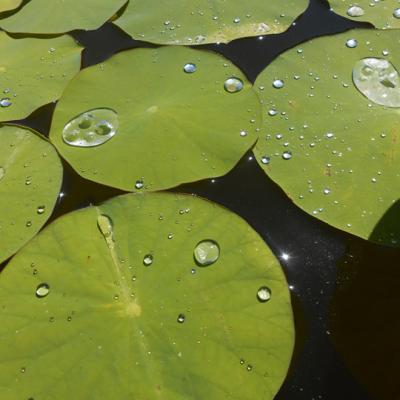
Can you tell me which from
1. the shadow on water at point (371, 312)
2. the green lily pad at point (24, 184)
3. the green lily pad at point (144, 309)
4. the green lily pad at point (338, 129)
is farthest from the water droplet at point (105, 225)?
the shadow on water at point (371, 312)

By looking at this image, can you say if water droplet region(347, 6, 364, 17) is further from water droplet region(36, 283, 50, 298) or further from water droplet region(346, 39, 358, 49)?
water droplet region(36, 283, 50, 298)

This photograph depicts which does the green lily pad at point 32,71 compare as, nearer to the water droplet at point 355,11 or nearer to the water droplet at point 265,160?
the water droplet at point 265,160

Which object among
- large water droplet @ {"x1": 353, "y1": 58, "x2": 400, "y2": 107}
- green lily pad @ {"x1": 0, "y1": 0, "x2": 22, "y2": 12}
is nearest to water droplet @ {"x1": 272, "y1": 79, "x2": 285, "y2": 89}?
large water droplet @ {"x1": 353, "y1": 58, "x2": 400, "y2": 107}

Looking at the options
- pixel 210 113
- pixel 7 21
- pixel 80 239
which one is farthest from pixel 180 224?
pixel 7 21

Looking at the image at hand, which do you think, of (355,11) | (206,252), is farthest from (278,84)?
(206,252)

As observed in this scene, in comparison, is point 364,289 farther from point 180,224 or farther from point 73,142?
point 73,142
